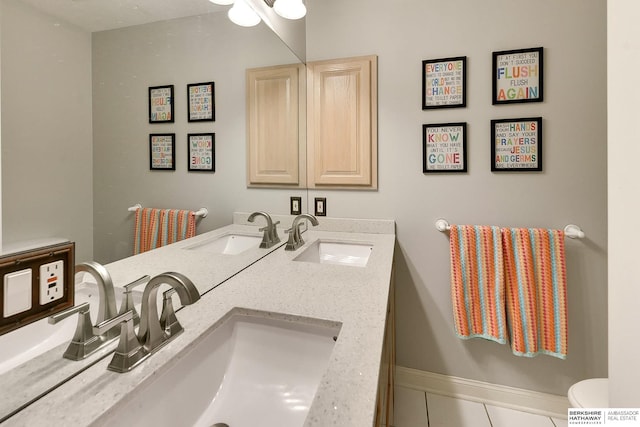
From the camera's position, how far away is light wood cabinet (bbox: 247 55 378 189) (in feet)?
5.39

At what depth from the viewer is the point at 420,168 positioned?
5.63ft

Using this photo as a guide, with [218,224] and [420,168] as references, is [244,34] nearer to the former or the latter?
[218,224]

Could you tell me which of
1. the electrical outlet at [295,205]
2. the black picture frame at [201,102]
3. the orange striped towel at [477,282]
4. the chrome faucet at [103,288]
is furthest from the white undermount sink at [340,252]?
the chrome faucet at [103,288]

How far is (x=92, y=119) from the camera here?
0.58 meters

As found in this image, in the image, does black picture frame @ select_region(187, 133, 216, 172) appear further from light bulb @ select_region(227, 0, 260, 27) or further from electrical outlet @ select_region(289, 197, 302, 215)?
electrical outlet @ select_region(289, 197, 302, 215)

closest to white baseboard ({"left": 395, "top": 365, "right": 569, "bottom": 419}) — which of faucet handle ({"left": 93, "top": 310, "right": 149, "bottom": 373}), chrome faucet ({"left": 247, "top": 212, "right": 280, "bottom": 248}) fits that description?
chrome faucet ({"left": 247, "top": 212, "right": 280, "bottom": 248})

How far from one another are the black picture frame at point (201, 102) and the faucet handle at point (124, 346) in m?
0.57

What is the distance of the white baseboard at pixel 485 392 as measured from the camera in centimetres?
159

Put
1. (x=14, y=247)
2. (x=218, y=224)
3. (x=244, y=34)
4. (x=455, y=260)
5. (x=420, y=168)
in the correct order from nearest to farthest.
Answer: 1. (x=14, y=247)
2. (x=218, y=224)
3. (x=244, y=34)
4. (x=455, y=260)
5. (x=420, y=168)

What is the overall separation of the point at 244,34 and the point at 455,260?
4.79ft

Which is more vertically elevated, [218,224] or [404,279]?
[218,224]

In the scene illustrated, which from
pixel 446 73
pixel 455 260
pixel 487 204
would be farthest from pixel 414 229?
pixel 446 73

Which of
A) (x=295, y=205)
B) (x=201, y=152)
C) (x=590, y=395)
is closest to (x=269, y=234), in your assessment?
(x=295, y=205)

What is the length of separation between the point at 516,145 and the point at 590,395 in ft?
3.76
